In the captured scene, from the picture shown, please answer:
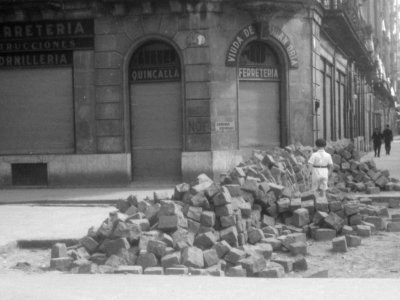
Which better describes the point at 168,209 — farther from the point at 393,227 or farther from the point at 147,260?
the point at 393,227

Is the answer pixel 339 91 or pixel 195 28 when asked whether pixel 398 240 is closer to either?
pixel 195 28

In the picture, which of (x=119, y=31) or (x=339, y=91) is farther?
(x=339, y=91)

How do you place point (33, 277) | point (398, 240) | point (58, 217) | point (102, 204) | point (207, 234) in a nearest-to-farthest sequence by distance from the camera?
1. point (33, 277)
2. point (207, 234)
3. point (398, 240)
4. point (58, 217)
5. point (102, 204)

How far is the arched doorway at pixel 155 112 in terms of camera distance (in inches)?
796

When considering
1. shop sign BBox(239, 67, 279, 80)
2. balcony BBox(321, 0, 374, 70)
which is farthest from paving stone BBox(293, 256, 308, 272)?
balcony BBox(321, 0, 374, 70)

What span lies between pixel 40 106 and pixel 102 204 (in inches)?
215

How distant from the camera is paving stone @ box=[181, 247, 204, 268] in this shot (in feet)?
29.5

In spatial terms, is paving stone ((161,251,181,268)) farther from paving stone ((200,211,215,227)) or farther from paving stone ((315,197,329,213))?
paving stone ((315,197,329,213))

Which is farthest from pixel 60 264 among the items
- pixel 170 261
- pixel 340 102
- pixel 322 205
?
pixel 340 102

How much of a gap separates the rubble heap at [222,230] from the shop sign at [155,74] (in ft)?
20.5

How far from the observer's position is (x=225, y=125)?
65.5 feet

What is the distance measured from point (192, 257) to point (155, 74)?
11.9 meters

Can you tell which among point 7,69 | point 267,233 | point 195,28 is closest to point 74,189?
point 7,69

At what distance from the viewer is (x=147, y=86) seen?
2042cm
